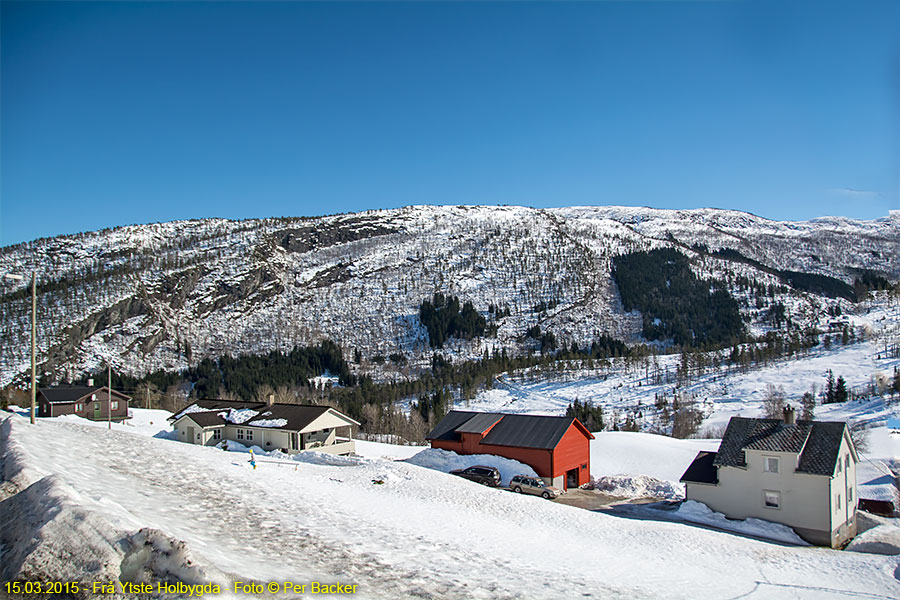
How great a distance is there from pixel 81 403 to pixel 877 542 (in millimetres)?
69066

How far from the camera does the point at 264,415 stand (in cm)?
4391

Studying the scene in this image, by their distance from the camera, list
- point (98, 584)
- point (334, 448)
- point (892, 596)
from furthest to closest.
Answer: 1. point (334, 448)
2. point (892, 596)
3. point (98, 584)

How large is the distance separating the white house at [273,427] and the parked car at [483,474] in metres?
13.4

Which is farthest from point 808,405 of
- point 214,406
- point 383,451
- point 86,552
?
point 86,552

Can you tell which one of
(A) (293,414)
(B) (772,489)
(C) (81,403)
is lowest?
(B) (772,489)

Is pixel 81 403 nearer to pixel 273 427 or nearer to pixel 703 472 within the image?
pixel 273 427

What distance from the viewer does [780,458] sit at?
2666cm

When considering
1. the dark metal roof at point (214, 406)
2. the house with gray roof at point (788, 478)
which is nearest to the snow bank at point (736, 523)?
the house with gray roof at point (788, 478)

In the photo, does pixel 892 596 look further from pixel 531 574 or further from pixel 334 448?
pixel 334 448

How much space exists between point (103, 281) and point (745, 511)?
698ft

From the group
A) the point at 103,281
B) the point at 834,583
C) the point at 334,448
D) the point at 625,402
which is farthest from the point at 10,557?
the point at 103,281

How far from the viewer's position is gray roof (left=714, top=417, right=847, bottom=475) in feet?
85.5

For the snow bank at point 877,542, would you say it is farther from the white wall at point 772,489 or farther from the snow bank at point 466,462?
the snow bank at point 466,462

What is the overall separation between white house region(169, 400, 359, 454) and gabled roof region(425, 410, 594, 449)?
853 centimetres
